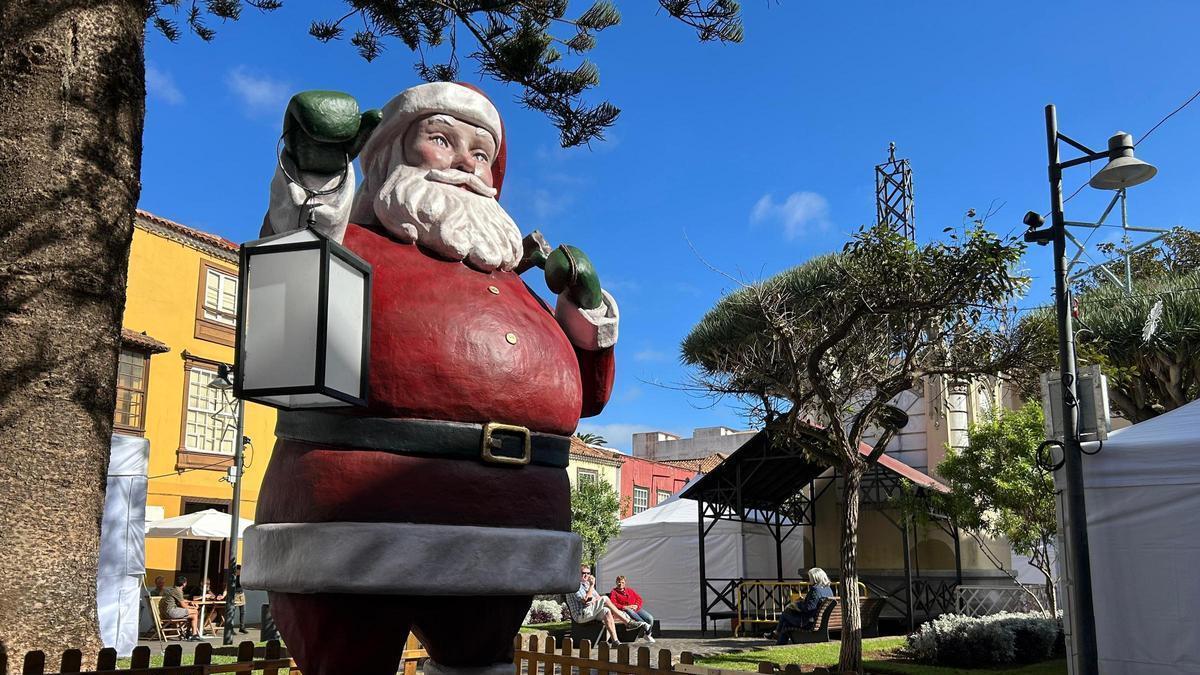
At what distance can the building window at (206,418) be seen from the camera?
1900 centimetres

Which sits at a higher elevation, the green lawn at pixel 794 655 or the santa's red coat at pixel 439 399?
the santa's red coat at pixel 439 399

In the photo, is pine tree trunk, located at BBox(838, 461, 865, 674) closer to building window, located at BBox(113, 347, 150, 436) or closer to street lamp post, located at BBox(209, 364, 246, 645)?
street lamp post, located at BBox(209, 364, 246, 645)

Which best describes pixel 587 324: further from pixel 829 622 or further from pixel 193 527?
pixel 193 527

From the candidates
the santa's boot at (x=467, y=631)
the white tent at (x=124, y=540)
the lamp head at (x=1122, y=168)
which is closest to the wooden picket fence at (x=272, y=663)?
the santa's boot at (x=467, y=631)

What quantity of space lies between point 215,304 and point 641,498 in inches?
778

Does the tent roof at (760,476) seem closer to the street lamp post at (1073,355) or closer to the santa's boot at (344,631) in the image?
the street lamp post at (1073,355)

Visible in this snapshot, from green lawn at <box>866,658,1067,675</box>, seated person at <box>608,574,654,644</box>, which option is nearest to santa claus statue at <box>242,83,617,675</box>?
green lawn at <box>866,658,1067,675</box>

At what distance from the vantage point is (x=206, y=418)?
19438mm

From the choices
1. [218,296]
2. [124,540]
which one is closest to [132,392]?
[218,296]

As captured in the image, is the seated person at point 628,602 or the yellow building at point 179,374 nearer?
the seated person at point 628,602

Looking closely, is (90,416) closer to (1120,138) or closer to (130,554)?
(130,554)

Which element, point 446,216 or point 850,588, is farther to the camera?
point 850,588

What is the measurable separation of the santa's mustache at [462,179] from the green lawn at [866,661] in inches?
271

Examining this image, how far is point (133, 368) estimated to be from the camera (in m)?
17.4
